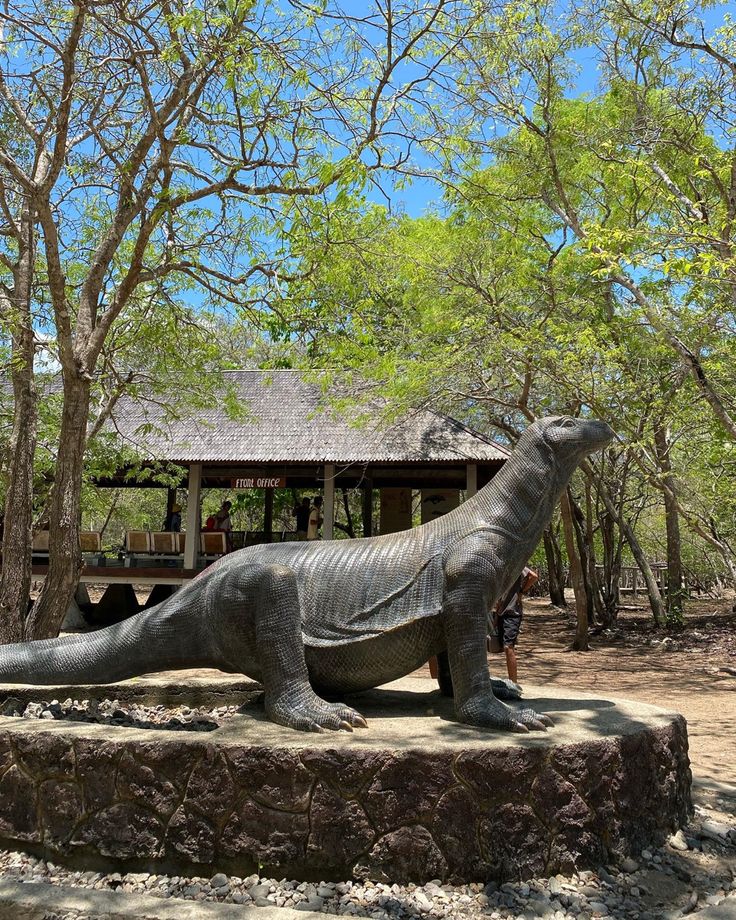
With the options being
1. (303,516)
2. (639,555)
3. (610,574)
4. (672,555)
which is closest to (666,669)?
(639,555)

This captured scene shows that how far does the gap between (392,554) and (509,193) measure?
10611 millimetres

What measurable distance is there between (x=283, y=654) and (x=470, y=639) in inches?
37.6

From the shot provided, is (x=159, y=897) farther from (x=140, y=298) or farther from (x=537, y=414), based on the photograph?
(x=537, y=414)

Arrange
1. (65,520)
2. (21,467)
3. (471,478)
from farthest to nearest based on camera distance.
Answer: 1. (471,478)
2. (21,467)
3. (65,520)

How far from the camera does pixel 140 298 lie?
26.4 feet

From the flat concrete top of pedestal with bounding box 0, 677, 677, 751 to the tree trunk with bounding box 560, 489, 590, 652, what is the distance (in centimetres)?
731

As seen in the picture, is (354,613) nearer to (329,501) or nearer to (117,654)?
(117,654)

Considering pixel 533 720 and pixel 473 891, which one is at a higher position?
pixel 533 720

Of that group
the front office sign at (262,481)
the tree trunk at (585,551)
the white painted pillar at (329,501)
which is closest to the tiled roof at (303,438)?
the white painted pillar at (329,501)

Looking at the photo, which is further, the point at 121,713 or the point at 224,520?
the point at 224,520

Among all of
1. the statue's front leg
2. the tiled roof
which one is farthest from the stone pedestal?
the tiled roof

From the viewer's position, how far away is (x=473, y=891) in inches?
123

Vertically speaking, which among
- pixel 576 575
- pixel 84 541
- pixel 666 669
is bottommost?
pixel 666 669

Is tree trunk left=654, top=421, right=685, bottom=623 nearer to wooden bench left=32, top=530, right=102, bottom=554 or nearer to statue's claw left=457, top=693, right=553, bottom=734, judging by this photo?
statue's claw left=457, top=693, right=553, bottom=734
